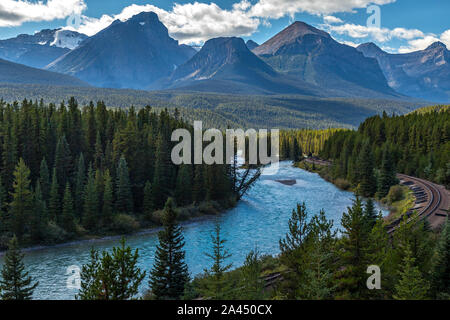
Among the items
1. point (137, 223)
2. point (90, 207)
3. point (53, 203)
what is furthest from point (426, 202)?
point (53, 203)

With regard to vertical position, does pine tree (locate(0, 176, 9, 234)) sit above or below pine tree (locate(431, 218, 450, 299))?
below

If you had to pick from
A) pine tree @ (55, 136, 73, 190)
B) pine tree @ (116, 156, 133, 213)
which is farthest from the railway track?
pine tree @ (55, 136, 73, 190)

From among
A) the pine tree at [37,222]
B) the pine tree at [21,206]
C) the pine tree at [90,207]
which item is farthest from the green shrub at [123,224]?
the pine tree at [21,206]

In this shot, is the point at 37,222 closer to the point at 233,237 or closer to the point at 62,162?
the point at 62,162

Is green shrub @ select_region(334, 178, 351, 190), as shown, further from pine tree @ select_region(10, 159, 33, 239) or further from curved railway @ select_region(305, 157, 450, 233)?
pine tree @ select_region(10, 159, 33, 239)

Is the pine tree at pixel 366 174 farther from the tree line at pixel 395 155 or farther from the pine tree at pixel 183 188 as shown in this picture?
the pine tree at pixel 183 188

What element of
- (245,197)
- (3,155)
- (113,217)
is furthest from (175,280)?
(245,197)
